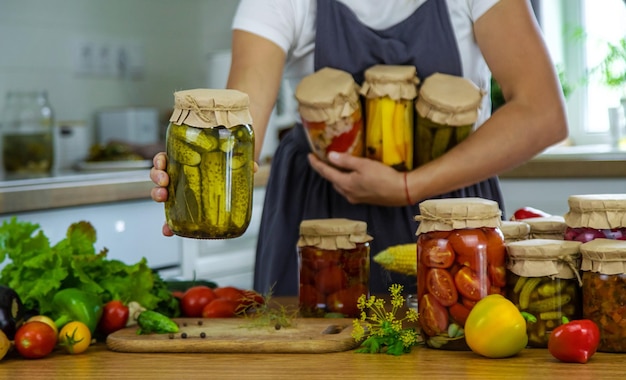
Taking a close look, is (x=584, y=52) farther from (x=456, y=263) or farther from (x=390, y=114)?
(x=456, y=263)

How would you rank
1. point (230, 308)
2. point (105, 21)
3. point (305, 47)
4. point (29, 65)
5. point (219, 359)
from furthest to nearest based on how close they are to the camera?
point (105, 21) < point (29, 65) < point (305, 47) < point (230, 308) < point (219, 359)

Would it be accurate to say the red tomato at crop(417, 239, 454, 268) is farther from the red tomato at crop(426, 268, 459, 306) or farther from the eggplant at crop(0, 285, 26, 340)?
the eggplant at crop(0, 285, 26, 340)

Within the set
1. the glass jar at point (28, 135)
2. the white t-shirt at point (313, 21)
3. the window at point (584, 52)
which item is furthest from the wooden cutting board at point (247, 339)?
the window at point (584, 52)

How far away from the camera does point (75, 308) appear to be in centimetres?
128

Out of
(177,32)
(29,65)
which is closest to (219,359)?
(29,65)

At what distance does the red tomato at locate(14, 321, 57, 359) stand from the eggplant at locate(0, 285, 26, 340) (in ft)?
0.10

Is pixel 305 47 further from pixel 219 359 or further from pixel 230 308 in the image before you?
pixel 219 359

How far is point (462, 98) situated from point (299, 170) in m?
0.41

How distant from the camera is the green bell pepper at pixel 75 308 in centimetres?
128

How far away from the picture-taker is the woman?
1.60 meters

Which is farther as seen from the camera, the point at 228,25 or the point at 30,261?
the point at 228,25

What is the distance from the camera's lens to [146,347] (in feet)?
4.03

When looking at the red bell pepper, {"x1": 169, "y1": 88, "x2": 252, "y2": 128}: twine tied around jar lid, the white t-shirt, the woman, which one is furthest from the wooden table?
the white t-shirt

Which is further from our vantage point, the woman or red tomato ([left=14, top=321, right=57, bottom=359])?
the woman
